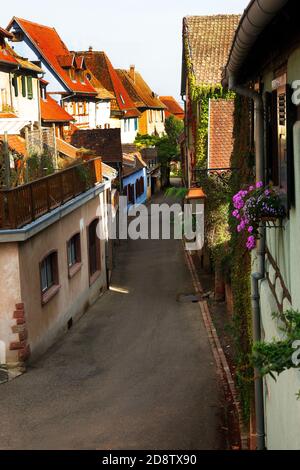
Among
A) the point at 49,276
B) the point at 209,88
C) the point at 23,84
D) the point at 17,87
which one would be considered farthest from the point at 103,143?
the point at 49,276

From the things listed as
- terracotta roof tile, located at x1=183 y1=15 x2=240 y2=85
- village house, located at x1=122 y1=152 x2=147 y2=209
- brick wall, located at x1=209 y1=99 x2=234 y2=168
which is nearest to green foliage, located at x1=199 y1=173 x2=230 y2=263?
brick wall, located at x1=209 y1=99 x2=234 y2=168

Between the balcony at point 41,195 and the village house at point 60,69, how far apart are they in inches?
902

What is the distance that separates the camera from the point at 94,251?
23.1 metres

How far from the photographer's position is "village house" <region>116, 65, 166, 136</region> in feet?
217

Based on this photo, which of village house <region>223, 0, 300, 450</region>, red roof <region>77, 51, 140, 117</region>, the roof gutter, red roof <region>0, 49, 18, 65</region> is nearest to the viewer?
the roof gutter

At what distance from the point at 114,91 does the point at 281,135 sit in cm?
5169

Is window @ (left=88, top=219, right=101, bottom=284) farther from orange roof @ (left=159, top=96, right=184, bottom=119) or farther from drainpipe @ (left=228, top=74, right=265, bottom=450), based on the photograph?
orange roof @ (left=159, top=96, right=184, bottom=119)

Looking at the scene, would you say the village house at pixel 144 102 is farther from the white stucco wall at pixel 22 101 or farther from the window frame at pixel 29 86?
the window frame at pixel 29 86

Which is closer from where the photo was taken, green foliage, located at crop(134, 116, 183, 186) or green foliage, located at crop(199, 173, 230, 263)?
green foliage, located at crop(199, 173, 230, 263)

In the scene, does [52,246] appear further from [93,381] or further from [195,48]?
[195,48]

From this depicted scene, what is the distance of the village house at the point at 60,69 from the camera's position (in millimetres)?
42500

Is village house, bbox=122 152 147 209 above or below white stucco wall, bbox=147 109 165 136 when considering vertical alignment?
below

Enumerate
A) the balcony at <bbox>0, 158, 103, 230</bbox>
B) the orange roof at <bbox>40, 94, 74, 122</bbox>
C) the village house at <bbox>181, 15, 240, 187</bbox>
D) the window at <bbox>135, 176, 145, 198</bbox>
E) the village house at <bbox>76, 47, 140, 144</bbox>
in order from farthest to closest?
the village house at <bbox>76, 47, 140, 144</bbox>
the window at <bbox>135, 176, 145, 198</bbox>
the orange roof at <bbox>40, 94, 74, 122</bbox>
the village house at <bbox>181, 15, 240, 187</bbox>
the balcony at <bbox>0, 158, 103, 230</bbox>

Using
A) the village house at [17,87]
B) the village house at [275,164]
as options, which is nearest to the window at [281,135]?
the village house at [275,164]
